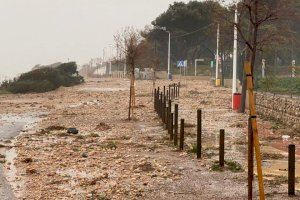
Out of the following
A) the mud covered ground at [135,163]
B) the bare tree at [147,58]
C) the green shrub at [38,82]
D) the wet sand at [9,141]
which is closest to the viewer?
the mud covered ground at [135,163]

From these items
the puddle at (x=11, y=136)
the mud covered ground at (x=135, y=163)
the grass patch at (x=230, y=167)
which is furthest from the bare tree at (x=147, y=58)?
the grass patch at (x=230, y=167)

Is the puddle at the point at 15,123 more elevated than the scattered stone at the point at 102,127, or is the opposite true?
the scattered stone at the point at 102,127

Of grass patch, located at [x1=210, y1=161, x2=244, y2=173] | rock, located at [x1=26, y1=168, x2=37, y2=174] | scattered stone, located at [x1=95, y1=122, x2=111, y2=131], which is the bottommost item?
rock, located at [x1=26, y1=168, x2=37, y2=174]

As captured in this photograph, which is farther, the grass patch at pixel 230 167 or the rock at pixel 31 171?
the rock at pixel 31 171

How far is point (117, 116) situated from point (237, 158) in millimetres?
14804

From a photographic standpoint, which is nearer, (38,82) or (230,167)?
(230,167)

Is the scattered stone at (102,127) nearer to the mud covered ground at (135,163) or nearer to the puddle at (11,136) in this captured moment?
the mud covered ground at (135,163)

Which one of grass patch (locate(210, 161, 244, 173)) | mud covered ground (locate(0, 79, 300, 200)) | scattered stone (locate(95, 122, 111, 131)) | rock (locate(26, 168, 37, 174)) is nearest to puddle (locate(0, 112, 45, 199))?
mud covered ground (locate(0, 79, 300, 200))

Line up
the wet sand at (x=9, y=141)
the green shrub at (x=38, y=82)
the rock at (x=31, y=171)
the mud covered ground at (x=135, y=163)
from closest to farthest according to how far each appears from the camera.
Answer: the mud covered ground at (x=135, y=163) < the wet sand at (x=9, y=141) < the rock at (x=31, y=171) < the green shrub at (x=38, y=82)

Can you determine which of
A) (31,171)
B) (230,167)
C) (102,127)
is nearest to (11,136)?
(102,127)

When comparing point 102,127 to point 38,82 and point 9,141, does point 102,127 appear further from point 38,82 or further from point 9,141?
point 38,82

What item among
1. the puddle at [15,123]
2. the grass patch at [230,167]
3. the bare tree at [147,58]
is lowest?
the puddle at [15,123]

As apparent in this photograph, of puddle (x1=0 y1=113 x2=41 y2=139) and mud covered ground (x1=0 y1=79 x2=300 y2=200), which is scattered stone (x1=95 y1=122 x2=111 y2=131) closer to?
mud covered ground (x1=0 y1=79 x2=300 y2=200)

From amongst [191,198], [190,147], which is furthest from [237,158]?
[191,198]
